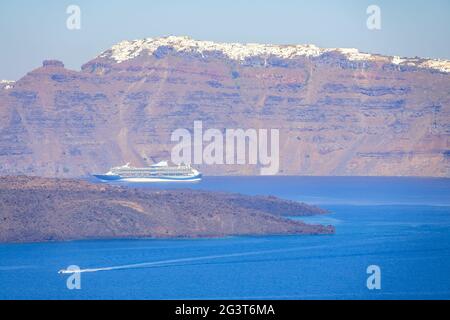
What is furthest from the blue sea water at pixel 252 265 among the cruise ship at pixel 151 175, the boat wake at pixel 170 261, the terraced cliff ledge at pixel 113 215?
the cruise ship at pixel 151 175

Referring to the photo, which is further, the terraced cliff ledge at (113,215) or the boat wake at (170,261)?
the terraced cliff ledge at (113,215)

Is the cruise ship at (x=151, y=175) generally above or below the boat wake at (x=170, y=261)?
below

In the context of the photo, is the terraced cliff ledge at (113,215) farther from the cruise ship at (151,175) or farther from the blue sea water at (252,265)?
the cruise ship at (151,175)

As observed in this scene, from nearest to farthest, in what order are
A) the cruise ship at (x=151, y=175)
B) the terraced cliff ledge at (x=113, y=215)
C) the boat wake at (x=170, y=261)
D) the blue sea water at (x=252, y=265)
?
the blue sea water at (x=252, y=265)
the boat wake at (x=170, y=261)
the terraced cliff ledge at (x=113, y=215)
the cruise ship at (x=151, y=175)

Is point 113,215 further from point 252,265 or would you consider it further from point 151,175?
point 151,175

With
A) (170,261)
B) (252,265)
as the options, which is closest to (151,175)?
(170,261)

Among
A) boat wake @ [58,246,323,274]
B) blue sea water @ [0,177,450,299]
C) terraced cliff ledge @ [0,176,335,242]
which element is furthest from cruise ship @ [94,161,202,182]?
boat wake @ [58,246,323,274]
